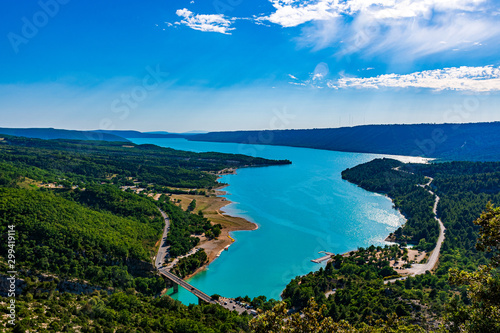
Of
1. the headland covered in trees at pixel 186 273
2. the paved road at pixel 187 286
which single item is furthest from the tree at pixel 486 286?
the paved road at pixel 187 286

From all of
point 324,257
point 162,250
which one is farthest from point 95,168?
point 324,257

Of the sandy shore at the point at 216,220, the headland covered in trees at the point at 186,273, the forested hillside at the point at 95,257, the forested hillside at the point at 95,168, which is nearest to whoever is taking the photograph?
the headland covered in trees at the point at 186,273

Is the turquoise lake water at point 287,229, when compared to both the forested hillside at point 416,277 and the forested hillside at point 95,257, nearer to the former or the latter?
the forested hillside at point 416,277

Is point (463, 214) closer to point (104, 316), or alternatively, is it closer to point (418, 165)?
point (418, 165)

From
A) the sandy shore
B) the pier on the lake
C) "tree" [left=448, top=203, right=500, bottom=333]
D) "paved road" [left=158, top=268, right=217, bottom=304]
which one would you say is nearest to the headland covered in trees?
"tree" [left=448, top=203, right=500, bottom=333]

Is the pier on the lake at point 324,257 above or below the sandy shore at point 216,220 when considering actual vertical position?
below
